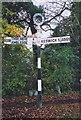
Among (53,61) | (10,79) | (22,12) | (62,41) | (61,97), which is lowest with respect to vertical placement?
(61,97)

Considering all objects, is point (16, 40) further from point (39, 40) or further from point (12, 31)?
point (39, 40)

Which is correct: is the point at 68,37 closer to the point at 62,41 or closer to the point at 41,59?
the point at 62,41

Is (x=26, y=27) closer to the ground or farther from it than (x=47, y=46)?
farther from it

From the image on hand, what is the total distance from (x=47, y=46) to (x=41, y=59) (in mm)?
211

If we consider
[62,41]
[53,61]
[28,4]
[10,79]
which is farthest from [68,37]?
[10,79]

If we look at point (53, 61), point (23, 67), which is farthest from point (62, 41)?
point (23, 67)

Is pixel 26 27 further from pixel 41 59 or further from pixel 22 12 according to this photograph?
pixel 41 59

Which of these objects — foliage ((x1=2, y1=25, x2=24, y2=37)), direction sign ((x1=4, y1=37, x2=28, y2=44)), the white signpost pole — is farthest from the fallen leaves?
foliage ((x1=2, y1=25, x2=24, y2=37))

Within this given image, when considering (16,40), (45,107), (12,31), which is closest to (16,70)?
(16,40)

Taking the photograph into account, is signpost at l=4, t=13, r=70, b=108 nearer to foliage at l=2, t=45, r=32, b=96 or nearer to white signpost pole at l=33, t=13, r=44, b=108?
white signpost pole at l=33, t=13, r=44, b=108

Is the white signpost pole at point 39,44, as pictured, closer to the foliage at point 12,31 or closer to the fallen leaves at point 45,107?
the fallen leaves at point 45,107

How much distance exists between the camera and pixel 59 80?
4.13 meters

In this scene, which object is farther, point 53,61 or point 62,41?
point 53,61

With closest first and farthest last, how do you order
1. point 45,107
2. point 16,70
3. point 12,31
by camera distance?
point 45,107 → point 12,31 → point 16,70
